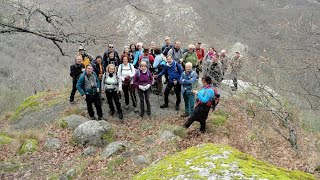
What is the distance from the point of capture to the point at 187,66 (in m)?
10.4

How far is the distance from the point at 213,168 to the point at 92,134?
6.93 m

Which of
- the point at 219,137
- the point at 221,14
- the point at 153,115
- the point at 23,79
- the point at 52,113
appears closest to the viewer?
the point at 219,137

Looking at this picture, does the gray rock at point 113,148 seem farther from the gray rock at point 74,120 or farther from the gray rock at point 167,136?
the gray rock at point 74,120

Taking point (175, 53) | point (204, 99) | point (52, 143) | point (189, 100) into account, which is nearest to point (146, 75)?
point (189, 100)

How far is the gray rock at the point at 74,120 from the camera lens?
446 inches

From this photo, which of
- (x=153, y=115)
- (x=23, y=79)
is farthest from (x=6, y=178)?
(x=23, y=79)

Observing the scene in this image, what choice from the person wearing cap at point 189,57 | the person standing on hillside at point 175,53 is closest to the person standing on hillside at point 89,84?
the person standing on hillside at point 175,53

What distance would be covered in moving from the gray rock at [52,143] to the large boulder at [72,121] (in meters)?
0.85

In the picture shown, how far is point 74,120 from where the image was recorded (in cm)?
1159

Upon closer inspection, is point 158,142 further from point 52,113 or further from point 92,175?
point 52,113

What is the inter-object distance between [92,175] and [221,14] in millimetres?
98928

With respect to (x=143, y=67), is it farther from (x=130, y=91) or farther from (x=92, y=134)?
(x=92, y=134)

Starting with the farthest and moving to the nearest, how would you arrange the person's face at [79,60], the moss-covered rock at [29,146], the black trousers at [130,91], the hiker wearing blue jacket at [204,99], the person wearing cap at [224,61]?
the person wearing cap at [224,61] < the black trousers at [130,91] < the person's face at [79,60] < the moss-covered rock at [29,146] < the hiker wearing blue jacket at [204,99]

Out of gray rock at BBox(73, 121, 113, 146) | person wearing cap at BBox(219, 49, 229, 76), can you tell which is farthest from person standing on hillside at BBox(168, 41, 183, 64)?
gray rock at BBox(73, 121, 113, 146)
